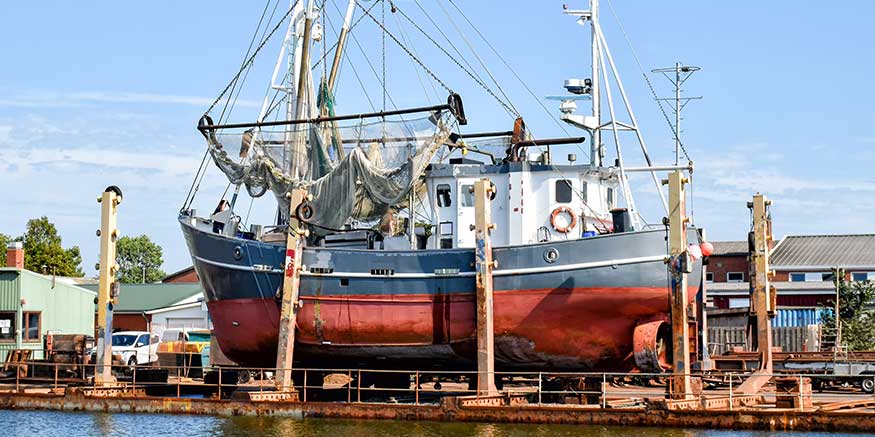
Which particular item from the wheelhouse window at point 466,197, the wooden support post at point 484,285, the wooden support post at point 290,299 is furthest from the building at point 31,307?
the wooden support post at point 484,285

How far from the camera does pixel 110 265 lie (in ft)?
110

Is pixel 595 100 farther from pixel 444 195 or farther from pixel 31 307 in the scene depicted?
pixel 31 307

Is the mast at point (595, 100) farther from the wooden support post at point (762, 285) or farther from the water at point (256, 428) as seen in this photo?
the water at point (256, 428)

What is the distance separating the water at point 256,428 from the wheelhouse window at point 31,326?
12.8m

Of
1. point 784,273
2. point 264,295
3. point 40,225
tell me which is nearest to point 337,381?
point 264,295

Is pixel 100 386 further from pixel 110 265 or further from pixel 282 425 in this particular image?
pixel 282 425

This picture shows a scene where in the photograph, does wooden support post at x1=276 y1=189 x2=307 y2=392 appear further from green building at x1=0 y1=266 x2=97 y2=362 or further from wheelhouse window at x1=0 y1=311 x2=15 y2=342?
wheelhouse window at x1=0 y1=311 x2=15 y2=342

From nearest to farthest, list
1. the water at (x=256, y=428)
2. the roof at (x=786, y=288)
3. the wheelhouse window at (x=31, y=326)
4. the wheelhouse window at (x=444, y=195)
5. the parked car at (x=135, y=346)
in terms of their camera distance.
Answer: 1. the water at (x=256, y=428)
2. the wheelhouse window at (x=444, y=195)
3. the wheelhouse window at (x=31, y=326)
4. the parked car at (x=135, y=346)
5. the roof at (x=786, y=288)

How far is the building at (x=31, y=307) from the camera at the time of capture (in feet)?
144

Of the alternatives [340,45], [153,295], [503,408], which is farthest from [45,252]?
[503,408]

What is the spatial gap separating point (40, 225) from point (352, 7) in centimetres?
5947

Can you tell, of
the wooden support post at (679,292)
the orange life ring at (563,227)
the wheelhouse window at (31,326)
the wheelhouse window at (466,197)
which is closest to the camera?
the wooden support post at (679,292)

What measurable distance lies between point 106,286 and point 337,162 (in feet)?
25.8

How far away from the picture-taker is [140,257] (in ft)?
426
